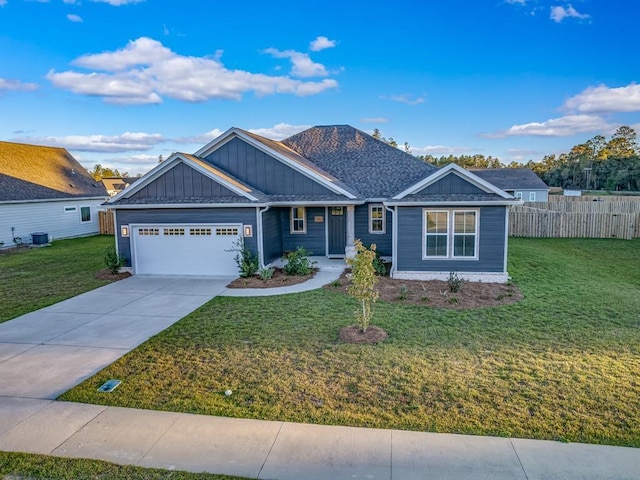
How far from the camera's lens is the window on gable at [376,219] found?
1616cm

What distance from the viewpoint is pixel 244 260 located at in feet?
43.8

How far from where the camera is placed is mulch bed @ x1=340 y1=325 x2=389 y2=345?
25.2 feet

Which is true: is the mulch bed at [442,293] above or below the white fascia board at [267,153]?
below

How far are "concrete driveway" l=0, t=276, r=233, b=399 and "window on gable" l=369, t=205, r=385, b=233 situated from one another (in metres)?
6.29

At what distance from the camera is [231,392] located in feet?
19.0

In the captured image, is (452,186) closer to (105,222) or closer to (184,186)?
(184,186)

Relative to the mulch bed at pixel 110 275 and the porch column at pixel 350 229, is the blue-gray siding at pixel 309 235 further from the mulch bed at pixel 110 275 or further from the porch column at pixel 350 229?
the mulch bed at pixel 110 275

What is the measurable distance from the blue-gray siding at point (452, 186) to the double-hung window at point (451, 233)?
Answer: 0.61 m

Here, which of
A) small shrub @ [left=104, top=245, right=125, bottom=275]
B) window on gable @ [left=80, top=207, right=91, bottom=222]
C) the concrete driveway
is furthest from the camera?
window on gable @ [left=80, top=207, right=91, bottom=222]

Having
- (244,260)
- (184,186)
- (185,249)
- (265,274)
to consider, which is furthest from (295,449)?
(184,186)

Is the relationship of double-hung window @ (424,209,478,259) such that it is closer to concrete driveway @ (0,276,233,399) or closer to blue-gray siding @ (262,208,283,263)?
blue-gray siding @ (262,208,283,263)

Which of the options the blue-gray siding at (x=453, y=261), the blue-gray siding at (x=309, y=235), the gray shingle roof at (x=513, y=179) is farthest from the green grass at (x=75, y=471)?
the gray shingle roof at (x=513, y=179)

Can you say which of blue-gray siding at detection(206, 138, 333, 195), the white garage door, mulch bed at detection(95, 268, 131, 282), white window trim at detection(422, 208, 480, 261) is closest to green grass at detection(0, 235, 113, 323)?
mulch bed at detection(95, 268, 131, 282)

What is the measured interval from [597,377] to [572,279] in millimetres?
7615
